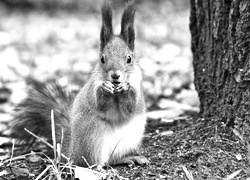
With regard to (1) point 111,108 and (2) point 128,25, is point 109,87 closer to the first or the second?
(1) point 111,108

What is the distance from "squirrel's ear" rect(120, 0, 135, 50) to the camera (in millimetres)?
2309

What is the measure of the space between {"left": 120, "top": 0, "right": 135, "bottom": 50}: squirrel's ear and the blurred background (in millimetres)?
790

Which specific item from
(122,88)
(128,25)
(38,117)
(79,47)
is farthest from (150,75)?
(122,88)

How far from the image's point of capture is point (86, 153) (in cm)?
229

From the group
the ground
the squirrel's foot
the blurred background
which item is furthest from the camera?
the blurred background

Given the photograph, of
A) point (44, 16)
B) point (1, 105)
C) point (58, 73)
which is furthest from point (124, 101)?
point (44, 16)

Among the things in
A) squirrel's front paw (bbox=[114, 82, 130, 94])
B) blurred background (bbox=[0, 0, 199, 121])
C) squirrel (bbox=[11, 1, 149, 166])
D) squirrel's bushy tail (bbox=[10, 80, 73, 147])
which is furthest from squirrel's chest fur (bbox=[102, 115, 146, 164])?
blurred background (bbox=[0, 0, 199, 121])

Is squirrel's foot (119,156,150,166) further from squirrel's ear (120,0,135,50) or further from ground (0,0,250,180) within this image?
squirrel's ear (120,0,135,50)

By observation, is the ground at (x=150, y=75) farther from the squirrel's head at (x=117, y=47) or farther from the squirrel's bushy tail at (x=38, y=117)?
the squirrel's head at (x=117, y=47)

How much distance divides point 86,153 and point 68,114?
16.8 inches

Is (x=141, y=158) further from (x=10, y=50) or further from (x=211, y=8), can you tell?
(x=10, y=50)

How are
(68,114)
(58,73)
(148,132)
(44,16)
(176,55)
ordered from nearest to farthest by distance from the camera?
(68,114)
(148,132)
(58,73)
(176,55)
(44,16)

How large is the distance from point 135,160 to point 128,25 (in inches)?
26.2

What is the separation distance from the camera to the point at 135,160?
2.34m
